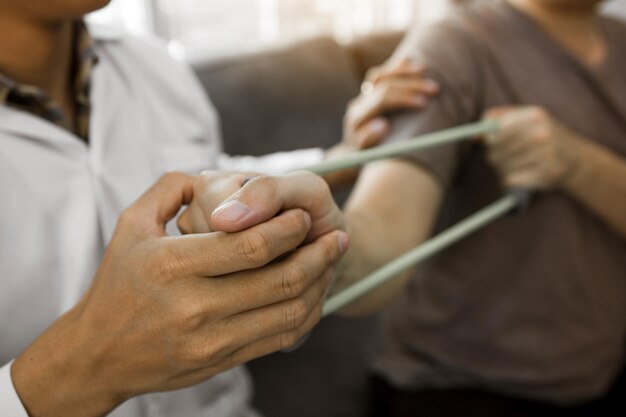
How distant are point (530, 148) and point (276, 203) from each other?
0.58 m

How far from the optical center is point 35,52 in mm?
731

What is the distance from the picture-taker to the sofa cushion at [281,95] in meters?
Result: 1.33

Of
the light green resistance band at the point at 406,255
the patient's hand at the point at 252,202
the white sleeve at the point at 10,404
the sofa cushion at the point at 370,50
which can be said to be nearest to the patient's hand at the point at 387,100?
the light green resistance band at the point at 406,255

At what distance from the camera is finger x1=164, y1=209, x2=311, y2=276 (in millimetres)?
466

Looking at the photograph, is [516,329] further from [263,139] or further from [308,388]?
[263,139]

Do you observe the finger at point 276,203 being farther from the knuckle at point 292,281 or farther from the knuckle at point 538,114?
the knuckle at point 538,114

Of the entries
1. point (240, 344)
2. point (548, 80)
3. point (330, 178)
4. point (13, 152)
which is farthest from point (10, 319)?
point (548, 80)

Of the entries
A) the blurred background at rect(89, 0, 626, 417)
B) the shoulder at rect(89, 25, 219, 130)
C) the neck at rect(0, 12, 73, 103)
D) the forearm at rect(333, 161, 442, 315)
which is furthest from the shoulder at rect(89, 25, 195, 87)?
the forearm at rect(333, 161, 442, 315)

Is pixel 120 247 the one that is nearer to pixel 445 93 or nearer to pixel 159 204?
pixel 159 204

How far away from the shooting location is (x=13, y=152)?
28.1 inches

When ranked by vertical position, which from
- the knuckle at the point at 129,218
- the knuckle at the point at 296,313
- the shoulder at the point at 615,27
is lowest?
the shoulder at the point at 615,27

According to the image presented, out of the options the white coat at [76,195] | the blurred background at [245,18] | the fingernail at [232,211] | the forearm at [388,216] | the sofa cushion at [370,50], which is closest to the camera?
the fingernail at [232,211]

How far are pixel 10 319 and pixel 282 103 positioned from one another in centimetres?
84

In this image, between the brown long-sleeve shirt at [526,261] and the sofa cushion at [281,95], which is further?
the sofa cushion at [281,95]
